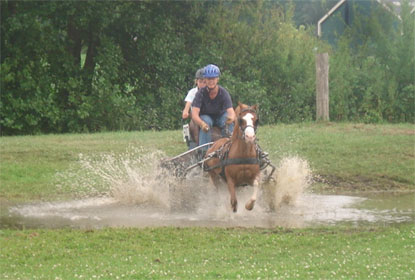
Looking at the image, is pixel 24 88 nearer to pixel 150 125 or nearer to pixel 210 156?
pixel 150 125

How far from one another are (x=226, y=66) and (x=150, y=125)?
3.19m

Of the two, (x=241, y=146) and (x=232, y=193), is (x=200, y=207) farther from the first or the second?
(x=241, y=146)

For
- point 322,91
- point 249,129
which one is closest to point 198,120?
point 249,129

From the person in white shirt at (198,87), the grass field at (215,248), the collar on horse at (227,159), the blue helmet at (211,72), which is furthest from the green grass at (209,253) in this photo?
the person in white shirt at (198,87)

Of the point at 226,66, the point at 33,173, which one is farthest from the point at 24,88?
the point at 33,173

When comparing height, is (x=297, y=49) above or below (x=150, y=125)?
above

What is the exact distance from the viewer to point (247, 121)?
11.8 m

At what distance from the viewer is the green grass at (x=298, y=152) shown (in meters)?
16.4

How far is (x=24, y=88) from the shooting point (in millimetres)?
24766

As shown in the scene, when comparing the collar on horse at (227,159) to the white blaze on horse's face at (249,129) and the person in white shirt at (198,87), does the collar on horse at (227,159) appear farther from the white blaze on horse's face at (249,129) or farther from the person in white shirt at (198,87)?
the person in white shirt at (198,87)

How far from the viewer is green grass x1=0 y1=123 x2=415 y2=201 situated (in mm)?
16391

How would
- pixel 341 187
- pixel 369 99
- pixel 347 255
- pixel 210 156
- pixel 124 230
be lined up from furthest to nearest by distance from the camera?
pixel 369 99, pixel 341 187, pixel 210 156, pixel 124 230, pixel 347 255

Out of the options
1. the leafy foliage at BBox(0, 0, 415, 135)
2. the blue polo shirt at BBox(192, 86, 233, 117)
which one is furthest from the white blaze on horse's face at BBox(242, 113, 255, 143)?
the leafy foliage at BBox(0, 0, 415, 135)

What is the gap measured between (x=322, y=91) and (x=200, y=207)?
10.4m
